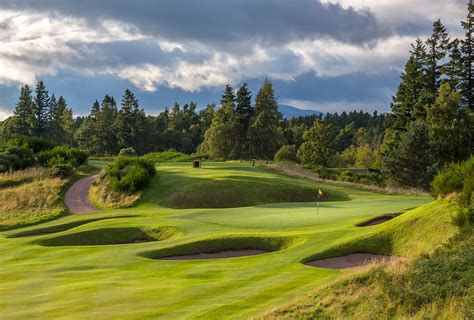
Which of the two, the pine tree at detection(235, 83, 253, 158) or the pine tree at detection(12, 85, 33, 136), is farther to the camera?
the pine tree at detection(12, 85, 33, 136)

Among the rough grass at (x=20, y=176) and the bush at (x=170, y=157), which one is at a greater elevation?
the bush at (x=170, y=157)

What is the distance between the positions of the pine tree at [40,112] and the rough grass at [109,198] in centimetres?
8273

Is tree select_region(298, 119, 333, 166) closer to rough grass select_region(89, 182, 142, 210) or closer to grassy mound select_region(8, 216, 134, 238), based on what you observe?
rough grass select_region(89, 182, 142, 210)

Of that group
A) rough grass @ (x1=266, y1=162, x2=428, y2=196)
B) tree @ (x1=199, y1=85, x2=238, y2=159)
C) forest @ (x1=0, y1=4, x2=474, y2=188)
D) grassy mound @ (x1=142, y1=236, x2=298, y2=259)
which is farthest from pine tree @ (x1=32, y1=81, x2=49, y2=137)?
grassy mound @ (x1=142, y1=236, x2=298, y2=259)

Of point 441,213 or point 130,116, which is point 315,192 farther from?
point 130,116

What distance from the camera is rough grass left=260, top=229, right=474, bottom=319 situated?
1098 centimetres

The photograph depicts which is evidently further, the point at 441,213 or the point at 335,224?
the point at 335,224

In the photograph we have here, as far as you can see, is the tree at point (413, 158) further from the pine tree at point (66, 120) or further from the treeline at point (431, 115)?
the pine tree at point (66, 120)

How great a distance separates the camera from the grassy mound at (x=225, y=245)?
2005 cm

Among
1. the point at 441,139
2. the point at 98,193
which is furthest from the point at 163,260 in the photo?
the point at 441,139

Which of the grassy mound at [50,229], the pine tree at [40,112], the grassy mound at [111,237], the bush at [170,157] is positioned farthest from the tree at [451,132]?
the pine tree at [40,112]

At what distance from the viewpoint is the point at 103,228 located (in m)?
27.0

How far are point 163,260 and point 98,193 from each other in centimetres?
2559

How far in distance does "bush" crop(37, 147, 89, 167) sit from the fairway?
21758mm
